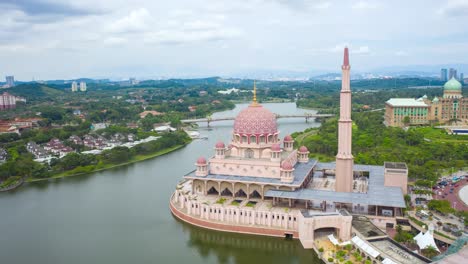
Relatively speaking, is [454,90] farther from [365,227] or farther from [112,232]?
[112,232]

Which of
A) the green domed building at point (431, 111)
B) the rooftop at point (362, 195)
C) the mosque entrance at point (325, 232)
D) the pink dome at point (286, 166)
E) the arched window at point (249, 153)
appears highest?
the green domed building at point (431, 111)

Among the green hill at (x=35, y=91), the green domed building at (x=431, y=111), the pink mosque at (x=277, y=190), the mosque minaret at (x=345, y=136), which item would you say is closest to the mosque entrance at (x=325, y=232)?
the pink mosque at (x=277, y=190)

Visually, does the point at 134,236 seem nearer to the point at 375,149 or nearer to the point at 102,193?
the point at 102,193

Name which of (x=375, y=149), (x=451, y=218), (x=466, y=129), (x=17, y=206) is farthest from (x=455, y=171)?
(x=17, y=206)

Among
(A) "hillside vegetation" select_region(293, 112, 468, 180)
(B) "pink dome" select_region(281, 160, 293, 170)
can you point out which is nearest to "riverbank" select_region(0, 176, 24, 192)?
(B) "pink dome" select_region(281, 160, 293, 170)

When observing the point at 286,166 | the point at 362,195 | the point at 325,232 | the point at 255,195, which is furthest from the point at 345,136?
the point at 255,195

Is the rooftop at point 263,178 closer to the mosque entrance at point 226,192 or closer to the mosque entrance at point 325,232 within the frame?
the mosque entrance at point 226,192
